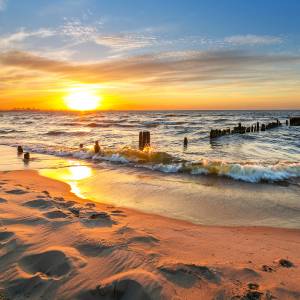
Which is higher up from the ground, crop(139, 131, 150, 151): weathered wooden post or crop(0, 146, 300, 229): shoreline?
crop(139, 131, 150, 151): weathered wooden post

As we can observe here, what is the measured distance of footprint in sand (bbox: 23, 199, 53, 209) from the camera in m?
6.96

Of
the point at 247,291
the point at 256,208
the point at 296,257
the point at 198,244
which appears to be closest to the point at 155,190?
the point at 256,208

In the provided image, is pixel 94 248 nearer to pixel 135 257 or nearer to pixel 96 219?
pixel 135 257

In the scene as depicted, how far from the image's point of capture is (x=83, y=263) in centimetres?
421

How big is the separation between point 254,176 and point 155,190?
165 inches

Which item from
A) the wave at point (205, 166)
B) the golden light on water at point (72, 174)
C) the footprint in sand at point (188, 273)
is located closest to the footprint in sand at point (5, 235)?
the footprint in sand at point (188, 273)

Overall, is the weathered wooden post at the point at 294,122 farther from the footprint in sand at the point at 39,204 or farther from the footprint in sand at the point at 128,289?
the footprint in sand at the point at 128,289

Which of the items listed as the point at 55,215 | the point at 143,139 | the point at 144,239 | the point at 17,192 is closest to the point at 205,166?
the point at 17,192

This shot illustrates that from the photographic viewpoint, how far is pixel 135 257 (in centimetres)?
441

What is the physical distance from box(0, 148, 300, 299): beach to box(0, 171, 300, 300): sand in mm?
12

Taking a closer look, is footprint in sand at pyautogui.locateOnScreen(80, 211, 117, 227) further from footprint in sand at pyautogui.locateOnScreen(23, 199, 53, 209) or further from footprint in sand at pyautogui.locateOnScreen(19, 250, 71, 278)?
footprint in sand at pyautogui.locateOnScreen(19, 250, 71, 278)

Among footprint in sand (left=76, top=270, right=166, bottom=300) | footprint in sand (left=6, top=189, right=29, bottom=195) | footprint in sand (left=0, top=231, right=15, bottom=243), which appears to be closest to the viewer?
footprint in sand (left=76, top=270, right=166, bottom=300)

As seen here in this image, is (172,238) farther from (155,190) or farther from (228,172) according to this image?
(228,172)

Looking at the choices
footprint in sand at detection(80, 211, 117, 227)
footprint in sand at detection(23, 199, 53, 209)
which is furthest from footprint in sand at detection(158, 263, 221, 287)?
footprint in sand at detection(23, 199, 53, 209)
